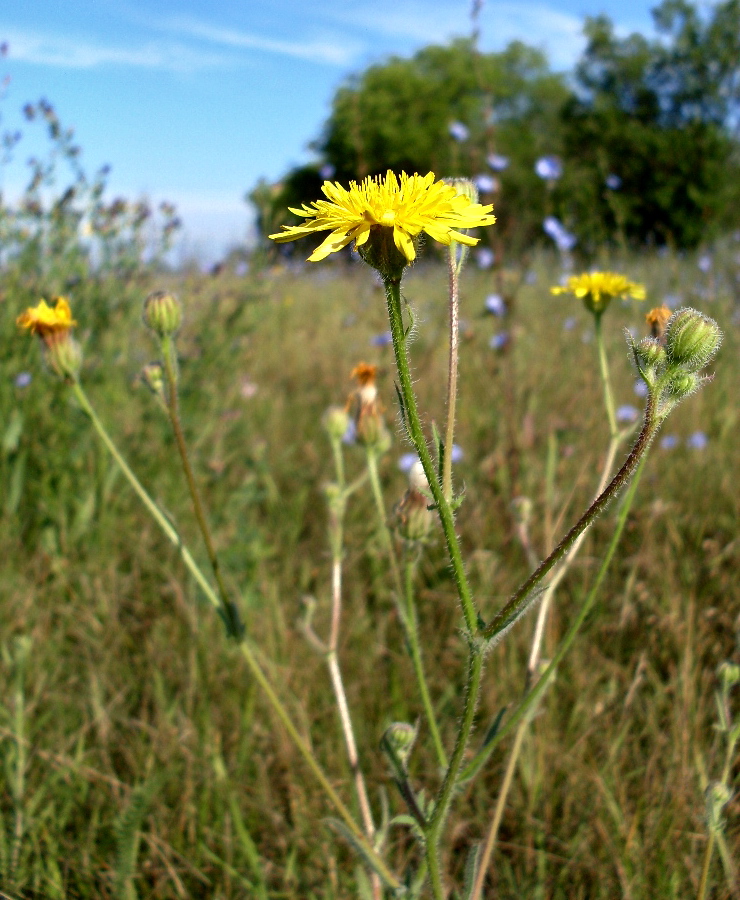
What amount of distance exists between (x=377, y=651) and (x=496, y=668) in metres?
0.32

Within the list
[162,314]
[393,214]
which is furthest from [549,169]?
[393,214]

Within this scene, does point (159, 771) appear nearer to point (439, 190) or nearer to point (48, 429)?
point (439, 190)

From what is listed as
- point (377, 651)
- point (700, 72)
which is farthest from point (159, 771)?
point (700, 72)

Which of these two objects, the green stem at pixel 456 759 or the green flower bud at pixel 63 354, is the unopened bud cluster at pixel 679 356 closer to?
the green stem at pixel 456 759

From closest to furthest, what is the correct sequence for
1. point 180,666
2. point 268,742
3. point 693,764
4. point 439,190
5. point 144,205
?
point 439,190 → point 693,764 → point 268,742 → point 180,666 → point 144,205

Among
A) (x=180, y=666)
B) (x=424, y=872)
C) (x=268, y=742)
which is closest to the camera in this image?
(x=424, y=872)

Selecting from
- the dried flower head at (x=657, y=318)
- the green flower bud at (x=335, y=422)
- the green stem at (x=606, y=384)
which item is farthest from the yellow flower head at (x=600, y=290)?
the green flower bud at (x=335, y=422)

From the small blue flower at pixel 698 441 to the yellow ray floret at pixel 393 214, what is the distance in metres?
2.18

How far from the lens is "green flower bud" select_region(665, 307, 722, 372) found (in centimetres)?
85

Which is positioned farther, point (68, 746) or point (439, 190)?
point (68, 746)

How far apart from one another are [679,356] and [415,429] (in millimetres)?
349

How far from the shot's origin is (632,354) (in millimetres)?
889

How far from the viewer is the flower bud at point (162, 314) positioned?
4.28 ft

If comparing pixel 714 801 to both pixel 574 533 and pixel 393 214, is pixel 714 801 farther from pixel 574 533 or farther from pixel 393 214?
pixel 393 214
